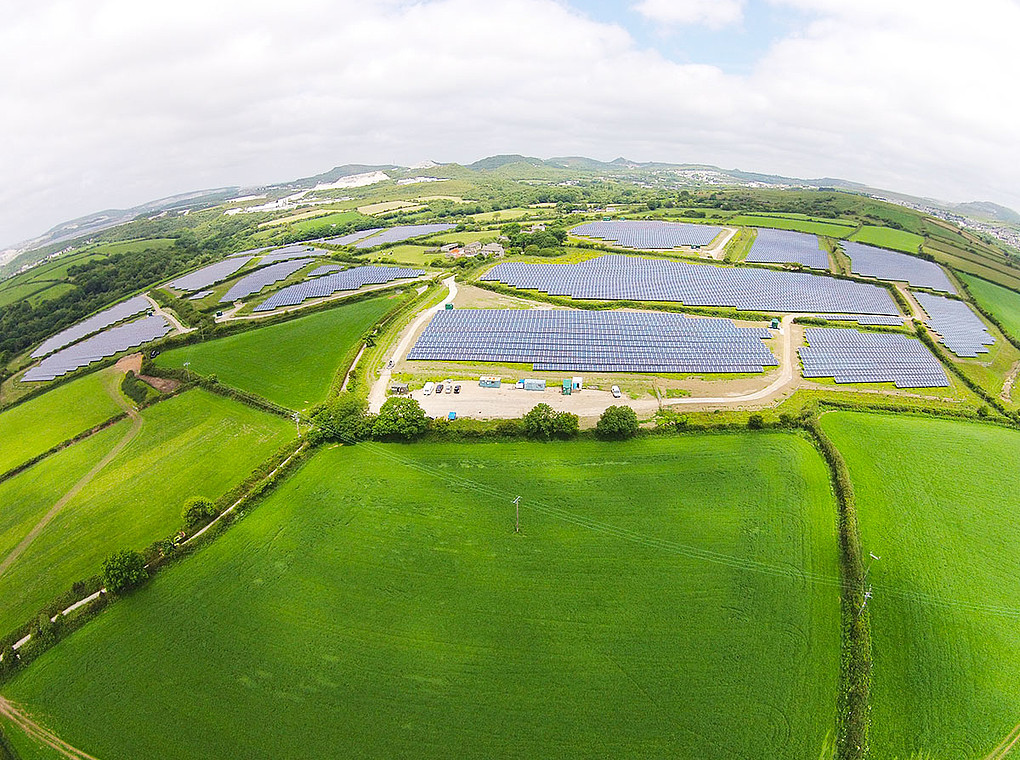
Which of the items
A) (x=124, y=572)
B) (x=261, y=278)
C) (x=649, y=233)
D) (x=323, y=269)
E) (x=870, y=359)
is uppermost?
(x=649, y=233)

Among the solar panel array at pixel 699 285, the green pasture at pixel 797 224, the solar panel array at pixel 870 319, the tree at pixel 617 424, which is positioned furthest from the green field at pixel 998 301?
the tree at pixel 617 424

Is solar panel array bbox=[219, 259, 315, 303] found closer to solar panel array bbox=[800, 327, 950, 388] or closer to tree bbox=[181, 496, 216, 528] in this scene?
tree bbox=[181, 496, 216, 528]

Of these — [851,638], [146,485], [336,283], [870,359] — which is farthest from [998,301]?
[146,485]

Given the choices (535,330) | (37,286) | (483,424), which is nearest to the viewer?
(483,424)

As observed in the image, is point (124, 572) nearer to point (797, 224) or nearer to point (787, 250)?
point (787, 250)

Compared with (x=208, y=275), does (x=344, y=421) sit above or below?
below

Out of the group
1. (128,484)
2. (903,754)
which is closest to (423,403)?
(128,484)

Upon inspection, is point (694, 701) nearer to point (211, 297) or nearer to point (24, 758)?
point (24, 758)
